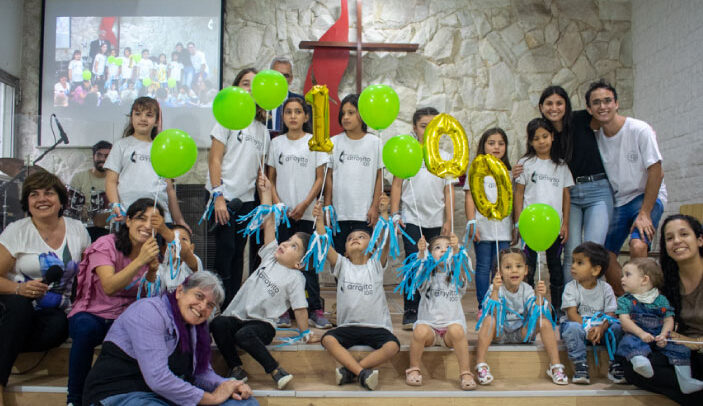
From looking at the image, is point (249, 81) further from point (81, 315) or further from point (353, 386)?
point (353, 386)

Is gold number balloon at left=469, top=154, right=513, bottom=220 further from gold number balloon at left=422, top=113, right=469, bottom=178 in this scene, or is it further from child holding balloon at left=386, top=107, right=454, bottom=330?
child holding balloon at left=386, top=107, right=454, bottom=330

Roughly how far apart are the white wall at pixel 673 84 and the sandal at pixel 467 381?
283 cm

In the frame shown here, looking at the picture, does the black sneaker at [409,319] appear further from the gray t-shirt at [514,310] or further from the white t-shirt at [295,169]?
the white t-shirt at [295,169]

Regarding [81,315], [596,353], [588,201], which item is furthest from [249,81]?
[596,353]

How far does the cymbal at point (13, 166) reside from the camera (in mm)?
3572

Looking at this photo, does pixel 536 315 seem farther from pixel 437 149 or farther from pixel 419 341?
pixel 437 149

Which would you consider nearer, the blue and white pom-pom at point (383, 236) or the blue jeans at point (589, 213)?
the blue and white pom-pom at point (383, 236)

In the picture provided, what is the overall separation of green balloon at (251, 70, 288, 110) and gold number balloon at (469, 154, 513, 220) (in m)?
0.99

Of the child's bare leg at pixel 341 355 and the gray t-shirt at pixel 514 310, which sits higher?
the gray t-shirt at pixel 514 310

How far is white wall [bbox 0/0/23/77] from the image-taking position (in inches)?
185

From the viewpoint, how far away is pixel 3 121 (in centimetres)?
424

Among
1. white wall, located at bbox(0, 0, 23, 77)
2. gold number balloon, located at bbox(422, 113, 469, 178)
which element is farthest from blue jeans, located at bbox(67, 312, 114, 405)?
white wall, located at bbox(0, 0, 23, 77)

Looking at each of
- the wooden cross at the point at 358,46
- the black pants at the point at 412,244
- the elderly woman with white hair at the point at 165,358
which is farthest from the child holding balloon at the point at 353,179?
the wooden cross at the point at 358,46

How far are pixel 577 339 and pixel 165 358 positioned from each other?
1.75 m
